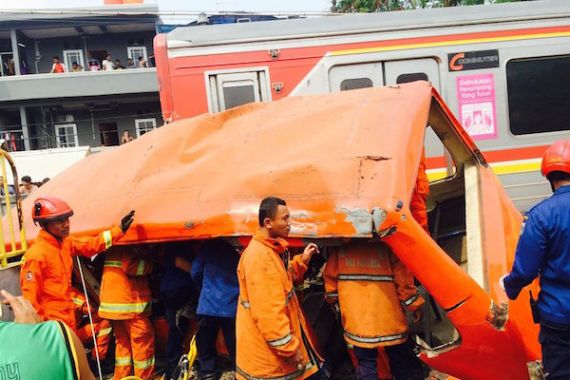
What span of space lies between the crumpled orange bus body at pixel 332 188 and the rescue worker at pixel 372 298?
249 mm

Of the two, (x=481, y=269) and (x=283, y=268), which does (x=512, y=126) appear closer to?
(x=481, y=269)

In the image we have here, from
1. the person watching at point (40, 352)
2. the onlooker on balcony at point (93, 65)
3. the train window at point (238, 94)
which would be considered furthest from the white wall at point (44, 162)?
the person watching at point (40, 352)

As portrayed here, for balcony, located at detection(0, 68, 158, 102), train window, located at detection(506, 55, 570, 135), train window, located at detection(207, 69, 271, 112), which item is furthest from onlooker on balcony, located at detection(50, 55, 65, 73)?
train window, located at detection(506, 55, 570, 135)

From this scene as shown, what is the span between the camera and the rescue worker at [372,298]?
291 cm

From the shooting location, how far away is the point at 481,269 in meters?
3.02

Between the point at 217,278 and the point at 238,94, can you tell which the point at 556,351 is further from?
the point at 238,94

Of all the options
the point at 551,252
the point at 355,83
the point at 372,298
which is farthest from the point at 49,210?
the point at 355,83

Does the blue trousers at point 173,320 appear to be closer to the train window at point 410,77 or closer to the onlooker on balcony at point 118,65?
the train window at point 410,77

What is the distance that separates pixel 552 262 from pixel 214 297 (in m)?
1.97

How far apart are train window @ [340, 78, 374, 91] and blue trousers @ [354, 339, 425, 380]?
3543mm

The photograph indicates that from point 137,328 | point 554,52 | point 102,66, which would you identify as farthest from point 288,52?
point 102,66

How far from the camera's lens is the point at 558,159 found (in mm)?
2428

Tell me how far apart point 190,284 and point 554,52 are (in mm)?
4988

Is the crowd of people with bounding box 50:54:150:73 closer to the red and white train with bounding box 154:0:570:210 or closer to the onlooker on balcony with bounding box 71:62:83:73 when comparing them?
the onlooker on balcony with bounding box 71:62:83:73
